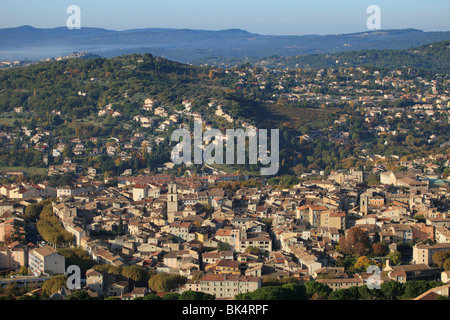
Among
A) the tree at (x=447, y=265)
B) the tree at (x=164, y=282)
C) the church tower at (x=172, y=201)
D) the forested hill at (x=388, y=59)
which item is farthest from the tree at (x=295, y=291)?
the forested hill at (x=388, y=59)

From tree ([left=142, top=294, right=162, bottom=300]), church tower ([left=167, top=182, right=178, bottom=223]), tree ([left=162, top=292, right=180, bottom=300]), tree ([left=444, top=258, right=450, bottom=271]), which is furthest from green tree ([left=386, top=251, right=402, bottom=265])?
church tower ([left=167, top=182, right=178, bottom=223])

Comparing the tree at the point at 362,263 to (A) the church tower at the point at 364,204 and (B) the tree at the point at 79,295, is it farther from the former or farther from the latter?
(B) the tree at the point at 79,295

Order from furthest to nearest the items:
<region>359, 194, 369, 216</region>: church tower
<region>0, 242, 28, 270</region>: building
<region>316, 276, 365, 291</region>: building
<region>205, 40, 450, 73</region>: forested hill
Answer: <region>205, 40, 450, 73</region>: forested hill → <region>359, 194, 369, 216</region>: church tower → <region>0, 242, 28, 270</region>: building → <region>316, 276, 365, 291</region>: building

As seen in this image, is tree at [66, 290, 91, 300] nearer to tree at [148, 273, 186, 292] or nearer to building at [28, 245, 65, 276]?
tree at [148, 273, 186, 292]

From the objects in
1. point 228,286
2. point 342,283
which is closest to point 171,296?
point 228,286

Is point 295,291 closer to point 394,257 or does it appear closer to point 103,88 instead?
Answer: point 394,257

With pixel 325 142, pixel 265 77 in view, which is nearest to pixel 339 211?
pixel 325 142

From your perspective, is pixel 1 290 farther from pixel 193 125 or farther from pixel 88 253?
pixel 193 125
